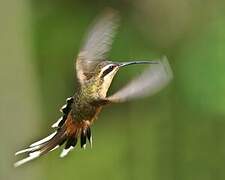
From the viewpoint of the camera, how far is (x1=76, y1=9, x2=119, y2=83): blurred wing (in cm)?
88

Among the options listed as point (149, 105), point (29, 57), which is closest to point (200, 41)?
point (29, 57)

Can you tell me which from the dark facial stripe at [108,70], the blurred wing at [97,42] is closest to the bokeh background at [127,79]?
the blurred wing at [97,42]

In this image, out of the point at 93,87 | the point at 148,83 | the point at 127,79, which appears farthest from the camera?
the point at 127,79

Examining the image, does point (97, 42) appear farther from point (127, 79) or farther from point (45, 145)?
point (127, 79)

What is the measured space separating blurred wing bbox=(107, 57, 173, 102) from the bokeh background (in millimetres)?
1095

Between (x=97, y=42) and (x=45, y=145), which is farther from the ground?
(x=97, y=42)

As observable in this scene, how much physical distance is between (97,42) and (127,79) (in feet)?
3.61

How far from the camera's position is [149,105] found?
127 inches

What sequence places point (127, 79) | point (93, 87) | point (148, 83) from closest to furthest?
point (148, 83), point (93, 87), point (127, 79)

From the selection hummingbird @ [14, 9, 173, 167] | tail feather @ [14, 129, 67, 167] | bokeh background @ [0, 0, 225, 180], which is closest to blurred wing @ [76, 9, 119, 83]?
hummingbird @ [14, 9, 173, 167]

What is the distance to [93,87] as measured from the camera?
2.85ft

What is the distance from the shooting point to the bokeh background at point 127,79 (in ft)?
7.32

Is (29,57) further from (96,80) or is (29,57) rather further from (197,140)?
(96,80)

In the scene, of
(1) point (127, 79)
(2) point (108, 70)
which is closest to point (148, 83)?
(2) point (108, 70)
